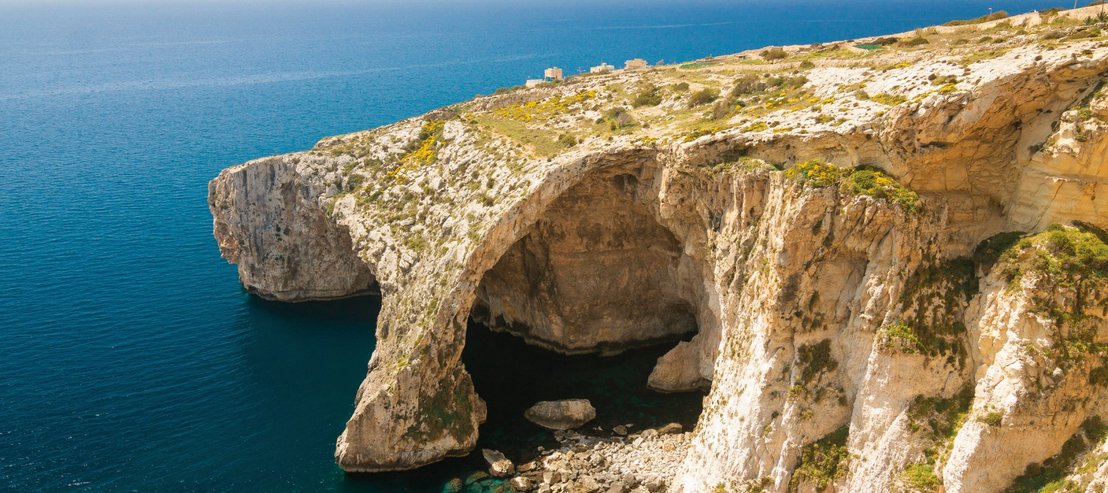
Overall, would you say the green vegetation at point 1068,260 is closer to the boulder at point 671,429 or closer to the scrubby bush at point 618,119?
the boulder at point 671,429

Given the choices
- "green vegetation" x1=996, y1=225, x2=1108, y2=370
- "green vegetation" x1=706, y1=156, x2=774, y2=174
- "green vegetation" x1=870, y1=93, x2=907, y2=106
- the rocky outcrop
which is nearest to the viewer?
"green vegetation" x1=996, y1=225, x2=1108, y2=370

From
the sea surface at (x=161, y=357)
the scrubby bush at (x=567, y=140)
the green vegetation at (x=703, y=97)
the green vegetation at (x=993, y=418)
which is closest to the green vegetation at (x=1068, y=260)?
the green vegetation at (x=993, y=418)

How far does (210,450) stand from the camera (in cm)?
4222

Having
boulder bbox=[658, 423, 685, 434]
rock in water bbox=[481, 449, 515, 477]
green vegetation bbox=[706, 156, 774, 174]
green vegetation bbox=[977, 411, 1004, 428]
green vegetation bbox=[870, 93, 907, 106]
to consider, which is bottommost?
rock in water bbox=[481, 449, 515, 477]

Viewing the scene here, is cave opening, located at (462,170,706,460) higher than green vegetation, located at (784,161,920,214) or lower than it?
lower

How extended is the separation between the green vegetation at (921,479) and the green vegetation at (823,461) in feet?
7.84

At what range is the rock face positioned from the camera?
2627cm

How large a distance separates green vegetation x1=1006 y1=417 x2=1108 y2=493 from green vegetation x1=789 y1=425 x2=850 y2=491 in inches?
223

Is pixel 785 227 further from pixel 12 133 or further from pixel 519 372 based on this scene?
pixel 12 133

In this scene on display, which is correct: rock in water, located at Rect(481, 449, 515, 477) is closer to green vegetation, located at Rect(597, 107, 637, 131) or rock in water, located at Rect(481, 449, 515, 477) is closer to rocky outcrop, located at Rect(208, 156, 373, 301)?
green vegetation, located at Rect(597, 107, 637, 131)

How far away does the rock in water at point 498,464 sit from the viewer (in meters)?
39.8

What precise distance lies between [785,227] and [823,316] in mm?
3733

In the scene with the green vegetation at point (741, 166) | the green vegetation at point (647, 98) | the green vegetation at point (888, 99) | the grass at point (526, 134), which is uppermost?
the green vegetation at point (647, 98)

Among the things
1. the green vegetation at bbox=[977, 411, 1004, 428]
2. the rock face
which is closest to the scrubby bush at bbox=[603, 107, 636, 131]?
the rock face
